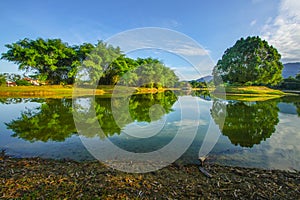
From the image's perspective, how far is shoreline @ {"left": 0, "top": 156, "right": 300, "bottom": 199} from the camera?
9.38 ft

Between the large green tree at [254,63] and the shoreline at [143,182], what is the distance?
126 feet

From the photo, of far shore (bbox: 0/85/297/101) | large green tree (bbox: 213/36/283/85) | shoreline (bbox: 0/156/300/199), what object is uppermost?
large green tree (bbox: 213/36/283/85)

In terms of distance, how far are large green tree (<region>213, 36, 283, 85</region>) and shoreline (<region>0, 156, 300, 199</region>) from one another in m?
38.3

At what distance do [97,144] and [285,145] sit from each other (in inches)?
239

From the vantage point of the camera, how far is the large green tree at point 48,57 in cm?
3696

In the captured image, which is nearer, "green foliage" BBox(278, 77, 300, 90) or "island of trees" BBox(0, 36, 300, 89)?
"island of trees" BBox(0, 36, 300, 89)

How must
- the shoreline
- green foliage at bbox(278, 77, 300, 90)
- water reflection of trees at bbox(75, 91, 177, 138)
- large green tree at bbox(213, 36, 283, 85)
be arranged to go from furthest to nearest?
green foliage at bbox(278, 77, 300, 90), large green tree at bbox(213, 36, 283, 85), water reflection of trees at bbox(75, 91, 177, 138), the shoreline

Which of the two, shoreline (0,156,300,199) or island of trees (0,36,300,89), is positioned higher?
island of trees (0,36,300,89)

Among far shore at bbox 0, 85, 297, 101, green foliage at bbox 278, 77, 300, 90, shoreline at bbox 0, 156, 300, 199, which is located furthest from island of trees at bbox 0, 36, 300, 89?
shoreline at bbox 0, 156, 300, 199

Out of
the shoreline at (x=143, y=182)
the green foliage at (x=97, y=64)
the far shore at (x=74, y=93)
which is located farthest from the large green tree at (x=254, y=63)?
the shoreline at (x=143, y=182)

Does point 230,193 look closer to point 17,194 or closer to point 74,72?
point 17,194

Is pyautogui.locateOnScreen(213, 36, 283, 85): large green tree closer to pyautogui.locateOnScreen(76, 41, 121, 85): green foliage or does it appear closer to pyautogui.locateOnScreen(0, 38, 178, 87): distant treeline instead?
pyautogui.locateOnScreen(0, 38, 178, 87): distant treeline

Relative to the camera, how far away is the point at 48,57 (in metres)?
39.0

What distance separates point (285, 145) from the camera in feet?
18.8
